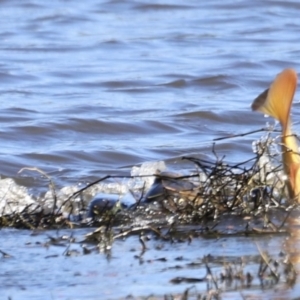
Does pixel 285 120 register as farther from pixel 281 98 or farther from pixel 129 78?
pixel 129 78

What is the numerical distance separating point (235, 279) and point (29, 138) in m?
5.15

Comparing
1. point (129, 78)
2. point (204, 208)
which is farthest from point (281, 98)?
point (129, 78)

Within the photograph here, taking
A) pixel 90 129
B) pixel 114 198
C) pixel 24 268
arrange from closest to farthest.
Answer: pixel 24 268 < pixel 114 198 < pixel 90 129

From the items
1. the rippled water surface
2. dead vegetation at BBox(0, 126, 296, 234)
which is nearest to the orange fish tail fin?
dead vegetation at BBox(0, 126, 296, 234)

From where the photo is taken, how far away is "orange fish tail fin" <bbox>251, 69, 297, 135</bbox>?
179 inches

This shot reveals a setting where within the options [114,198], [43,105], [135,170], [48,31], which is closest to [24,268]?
[114,198]

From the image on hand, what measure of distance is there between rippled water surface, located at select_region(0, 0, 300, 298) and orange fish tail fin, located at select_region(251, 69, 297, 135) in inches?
88.9

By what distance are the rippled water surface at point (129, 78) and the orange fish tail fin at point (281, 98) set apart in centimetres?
226

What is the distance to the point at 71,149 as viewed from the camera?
7949 mm

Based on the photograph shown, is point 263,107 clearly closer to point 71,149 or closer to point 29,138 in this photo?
point 71,149

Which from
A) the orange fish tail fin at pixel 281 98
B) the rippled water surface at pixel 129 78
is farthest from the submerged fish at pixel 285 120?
the rippled water surface at pixel 129 78

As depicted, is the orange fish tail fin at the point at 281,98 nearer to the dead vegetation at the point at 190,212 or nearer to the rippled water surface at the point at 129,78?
the dead vegetation at the point at 190,212

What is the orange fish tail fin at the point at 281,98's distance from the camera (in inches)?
179

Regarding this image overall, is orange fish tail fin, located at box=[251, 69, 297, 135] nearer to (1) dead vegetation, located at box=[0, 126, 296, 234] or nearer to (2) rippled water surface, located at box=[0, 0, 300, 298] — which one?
(1) dead vegetation, located at box=[0, 126, 296, 234]
